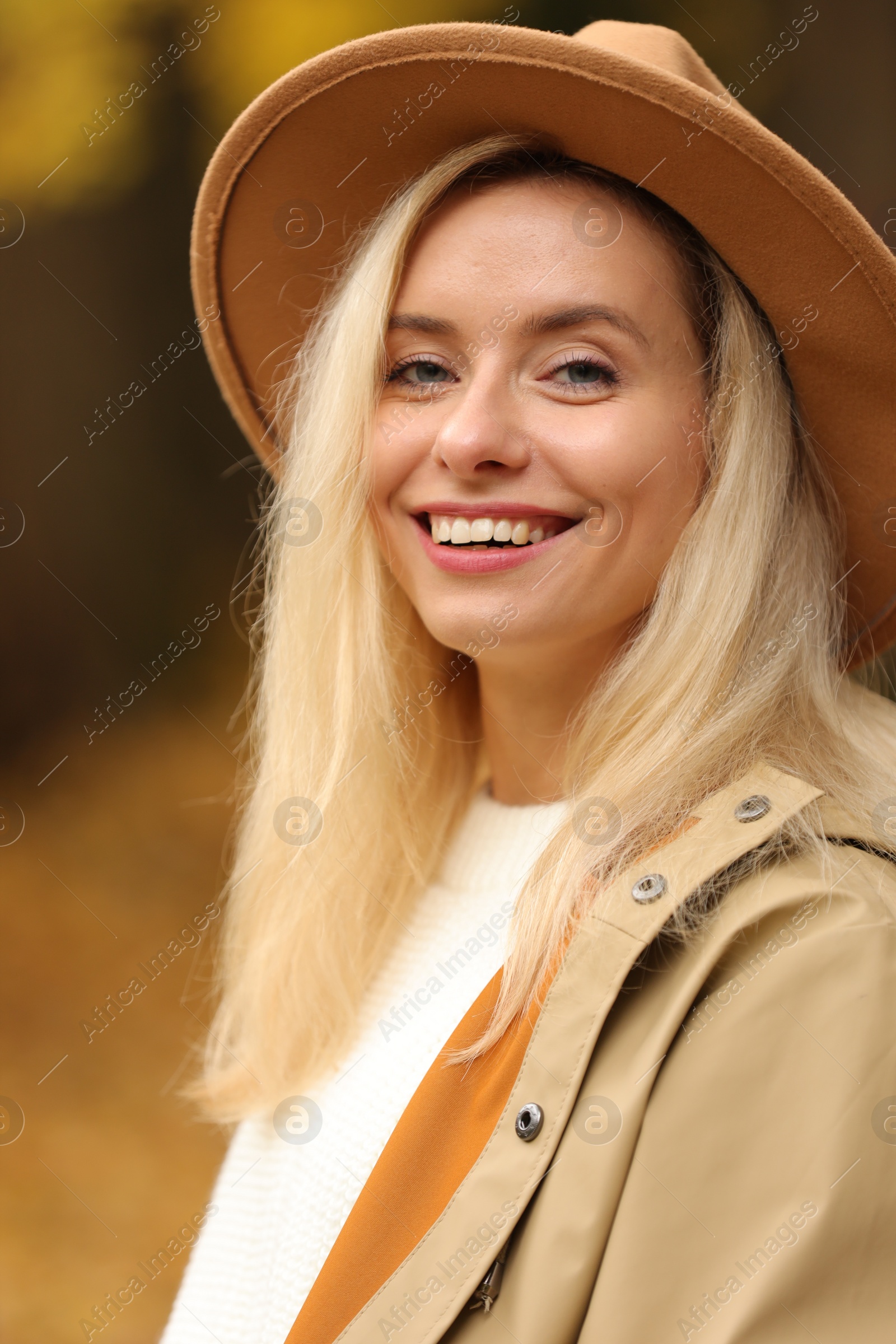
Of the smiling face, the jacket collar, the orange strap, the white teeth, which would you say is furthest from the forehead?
the orange strap

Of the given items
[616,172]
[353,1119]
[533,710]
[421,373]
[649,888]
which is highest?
[616,172]

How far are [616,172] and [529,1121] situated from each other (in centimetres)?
111

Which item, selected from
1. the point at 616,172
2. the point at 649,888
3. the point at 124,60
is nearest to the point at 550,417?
the point at 616,172

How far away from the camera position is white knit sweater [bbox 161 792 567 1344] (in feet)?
4.34

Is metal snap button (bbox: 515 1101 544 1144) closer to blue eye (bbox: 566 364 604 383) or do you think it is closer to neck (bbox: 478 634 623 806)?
neck (bbox: 478 634 623 806)

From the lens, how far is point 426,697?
178 cm

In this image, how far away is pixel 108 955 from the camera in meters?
3.74

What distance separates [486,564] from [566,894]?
438 millimetres

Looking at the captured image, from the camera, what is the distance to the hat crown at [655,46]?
132cm

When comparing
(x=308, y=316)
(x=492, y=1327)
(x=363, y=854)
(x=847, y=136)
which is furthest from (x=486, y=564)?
(x=847, y=136)

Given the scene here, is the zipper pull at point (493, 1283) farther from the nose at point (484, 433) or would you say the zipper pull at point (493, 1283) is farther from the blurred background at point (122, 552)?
the blurred background at point (122, 552)

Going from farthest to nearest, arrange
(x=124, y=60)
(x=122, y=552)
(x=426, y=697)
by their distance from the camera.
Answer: (x=122, y=552)
(x=124, y=60)
(x=426, y=697)

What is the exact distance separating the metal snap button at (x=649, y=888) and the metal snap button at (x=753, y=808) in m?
0.11

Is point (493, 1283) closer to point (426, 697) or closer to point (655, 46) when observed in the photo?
point (426, 697)
